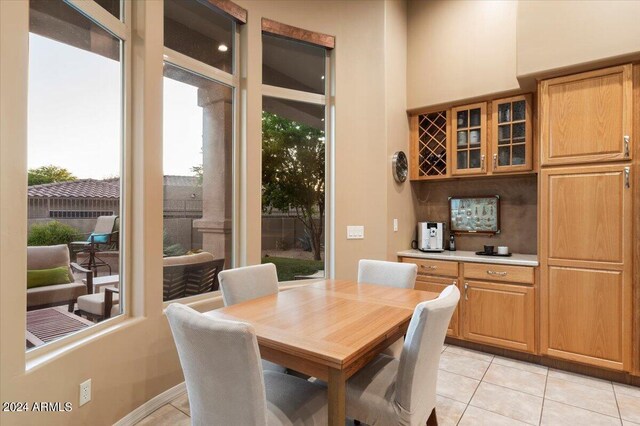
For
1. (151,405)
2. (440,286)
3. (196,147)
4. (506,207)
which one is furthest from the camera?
(506,207)

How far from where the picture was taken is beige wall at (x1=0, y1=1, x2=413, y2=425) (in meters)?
1.49

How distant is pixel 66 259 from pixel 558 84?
375 cm

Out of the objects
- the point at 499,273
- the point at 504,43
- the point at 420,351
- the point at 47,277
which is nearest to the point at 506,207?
the point at 499,273

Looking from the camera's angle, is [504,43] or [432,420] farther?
[504,43]

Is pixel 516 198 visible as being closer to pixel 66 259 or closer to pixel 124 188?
pixel 124 188

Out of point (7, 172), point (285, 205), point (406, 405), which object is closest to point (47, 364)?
point (7, 172)

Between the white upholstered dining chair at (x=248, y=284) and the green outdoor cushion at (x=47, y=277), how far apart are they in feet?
2.73

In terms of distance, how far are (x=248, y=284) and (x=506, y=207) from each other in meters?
2.85

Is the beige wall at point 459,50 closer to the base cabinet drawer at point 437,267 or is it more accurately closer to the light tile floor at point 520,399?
the base cabinet drawer at point 437,267

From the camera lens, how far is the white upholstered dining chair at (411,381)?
144 cm

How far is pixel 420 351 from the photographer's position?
Result: 4.74ft

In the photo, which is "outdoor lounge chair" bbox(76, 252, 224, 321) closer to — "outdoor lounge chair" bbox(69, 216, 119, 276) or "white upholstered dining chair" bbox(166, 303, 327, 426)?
"outdoor lounge chair" bbox(69, 216, 119, 276)

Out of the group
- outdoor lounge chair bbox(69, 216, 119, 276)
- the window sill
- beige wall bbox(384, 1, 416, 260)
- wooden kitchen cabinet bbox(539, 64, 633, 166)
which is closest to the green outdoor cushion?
outdoor lounge chair bbox(69, 216, 119, 276)

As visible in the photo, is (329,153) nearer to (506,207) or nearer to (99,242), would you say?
(506,207)
